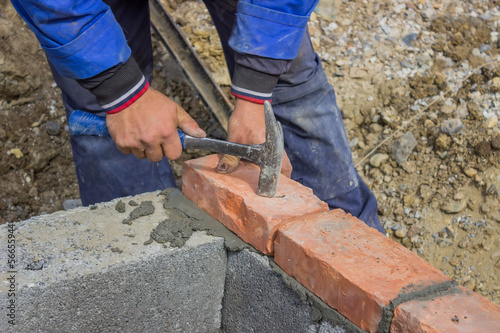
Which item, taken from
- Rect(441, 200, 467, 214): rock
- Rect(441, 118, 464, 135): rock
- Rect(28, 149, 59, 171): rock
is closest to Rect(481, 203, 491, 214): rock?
Rect(441, 200, 467, 214): rock

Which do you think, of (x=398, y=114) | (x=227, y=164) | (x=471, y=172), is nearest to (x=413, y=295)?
(x=227, y=164)

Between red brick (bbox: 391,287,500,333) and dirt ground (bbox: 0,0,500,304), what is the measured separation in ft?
5.97

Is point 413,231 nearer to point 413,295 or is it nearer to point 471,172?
point 471,172

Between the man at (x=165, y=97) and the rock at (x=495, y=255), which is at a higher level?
the man at (x=165, y=97)

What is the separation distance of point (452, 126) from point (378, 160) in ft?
2.01

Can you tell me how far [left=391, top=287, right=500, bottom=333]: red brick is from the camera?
1.49 metres

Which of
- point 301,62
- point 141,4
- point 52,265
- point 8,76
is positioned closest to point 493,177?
point 301,62

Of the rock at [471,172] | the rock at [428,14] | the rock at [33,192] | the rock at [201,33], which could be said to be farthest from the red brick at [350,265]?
the rock at [428,14]

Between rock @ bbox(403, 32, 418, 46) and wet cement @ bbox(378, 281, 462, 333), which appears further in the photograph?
rock @ bbox(403, 32, 418, 46)

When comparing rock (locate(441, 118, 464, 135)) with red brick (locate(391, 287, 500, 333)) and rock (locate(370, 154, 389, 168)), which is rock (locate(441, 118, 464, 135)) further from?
red brick (locate(391, 287, 500, 333))

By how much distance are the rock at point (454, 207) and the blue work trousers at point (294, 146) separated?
626 millimetres

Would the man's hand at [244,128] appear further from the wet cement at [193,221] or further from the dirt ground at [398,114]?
the dirt ground at [398,114]

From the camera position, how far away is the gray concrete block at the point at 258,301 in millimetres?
2016

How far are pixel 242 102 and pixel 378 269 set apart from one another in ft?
3.30
